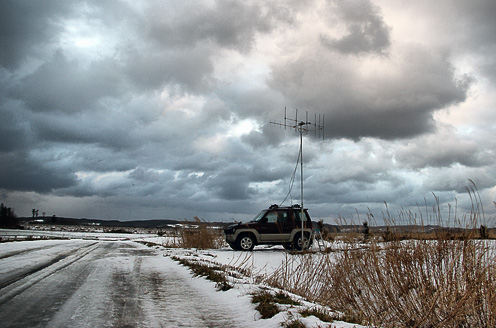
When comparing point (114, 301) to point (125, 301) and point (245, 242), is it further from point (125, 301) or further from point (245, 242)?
point (245, 242)

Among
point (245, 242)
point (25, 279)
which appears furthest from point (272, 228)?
point (25, 279)

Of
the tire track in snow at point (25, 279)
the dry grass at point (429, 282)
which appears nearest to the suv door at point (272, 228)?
the tire track in snow at point (25, 279)

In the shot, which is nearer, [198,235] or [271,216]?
[271,216]

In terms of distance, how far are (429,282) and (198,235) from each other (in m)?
15.7

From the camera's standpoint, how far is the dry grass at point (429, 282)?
4.83 meters

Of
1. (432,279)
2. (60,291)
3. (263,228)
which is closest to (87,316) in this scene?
(60,291)

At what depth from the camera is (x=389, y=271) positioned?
568cm

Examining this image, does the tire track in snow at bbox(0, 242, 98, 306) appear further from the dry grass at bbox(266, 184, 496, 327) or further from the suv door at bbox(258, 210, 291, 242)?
the suv door at bbox(258, 210, 291, 242)

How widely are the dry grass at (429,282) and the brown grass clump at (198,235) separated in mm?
13908

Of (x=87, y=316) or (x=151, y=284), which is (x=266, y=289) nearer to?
(x=151, y=284)

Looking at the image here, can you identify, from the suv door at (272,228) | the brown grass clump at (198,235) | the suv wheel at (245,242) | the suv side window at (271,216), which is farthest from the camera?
the brown grass clump at (198,235)

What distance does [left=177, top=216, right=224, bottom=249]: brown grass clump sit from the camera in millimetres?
19844

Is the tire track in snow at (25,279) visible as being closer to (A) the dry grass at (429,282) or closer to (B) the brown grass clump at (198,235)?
(A) the dry grass at (429,282)

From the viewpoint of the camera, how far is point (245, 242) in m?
17.6
